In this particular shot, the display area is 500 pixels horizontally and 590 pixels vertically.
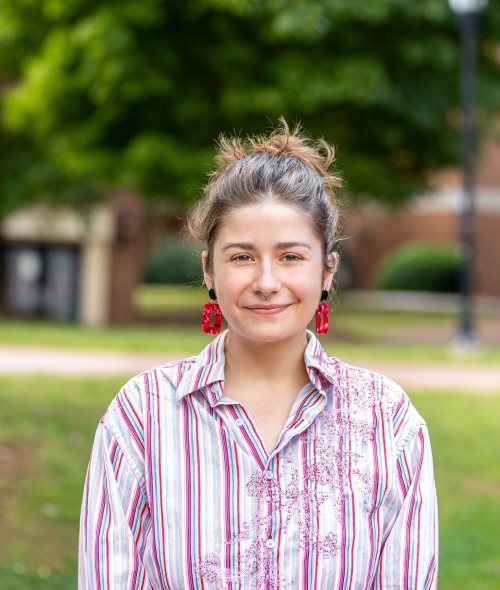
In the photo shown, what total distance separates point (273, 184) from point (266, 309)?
263mm

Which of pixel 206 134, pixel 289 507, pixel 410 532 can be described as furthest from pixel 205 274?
pixel 206 134

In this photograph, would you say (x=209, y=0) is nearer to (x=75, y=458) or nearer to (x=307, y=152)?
(x=75, y=458)

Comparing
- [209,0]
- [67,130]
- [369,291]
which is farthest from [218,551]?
[369,291]

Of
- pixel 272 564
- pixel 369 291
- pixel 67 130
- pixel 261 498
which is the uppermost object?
pixel 369 291

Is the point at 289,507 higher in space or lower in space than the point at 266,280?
lower

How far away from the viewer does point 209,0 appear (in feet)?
34.2

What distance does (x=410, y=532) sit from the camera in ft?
6.36

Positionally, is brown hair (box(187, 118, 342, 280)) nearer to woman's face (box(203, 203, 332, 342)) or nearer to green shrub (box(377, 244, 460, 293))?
woman's face (box(203, 203, 332, 342))

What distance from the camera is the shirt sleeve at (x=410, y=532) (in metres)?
1.94

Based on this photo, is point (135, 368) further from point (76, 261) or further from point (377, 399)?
point (76, 261)

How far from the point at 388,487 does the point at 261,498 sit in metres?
0.27

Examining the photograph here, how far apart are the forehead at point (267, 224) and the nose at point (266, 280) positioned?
49 millimetres

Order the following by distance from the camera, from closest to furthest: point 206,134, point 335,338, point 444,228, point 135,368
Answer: point 135,368, point 206,134, point 335,338, point 444,228

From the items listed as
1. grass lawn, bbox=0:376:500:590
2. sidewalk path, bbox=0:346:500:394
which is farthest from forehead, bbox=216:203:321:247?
sidewalk path, bbox=0:346:500:394
